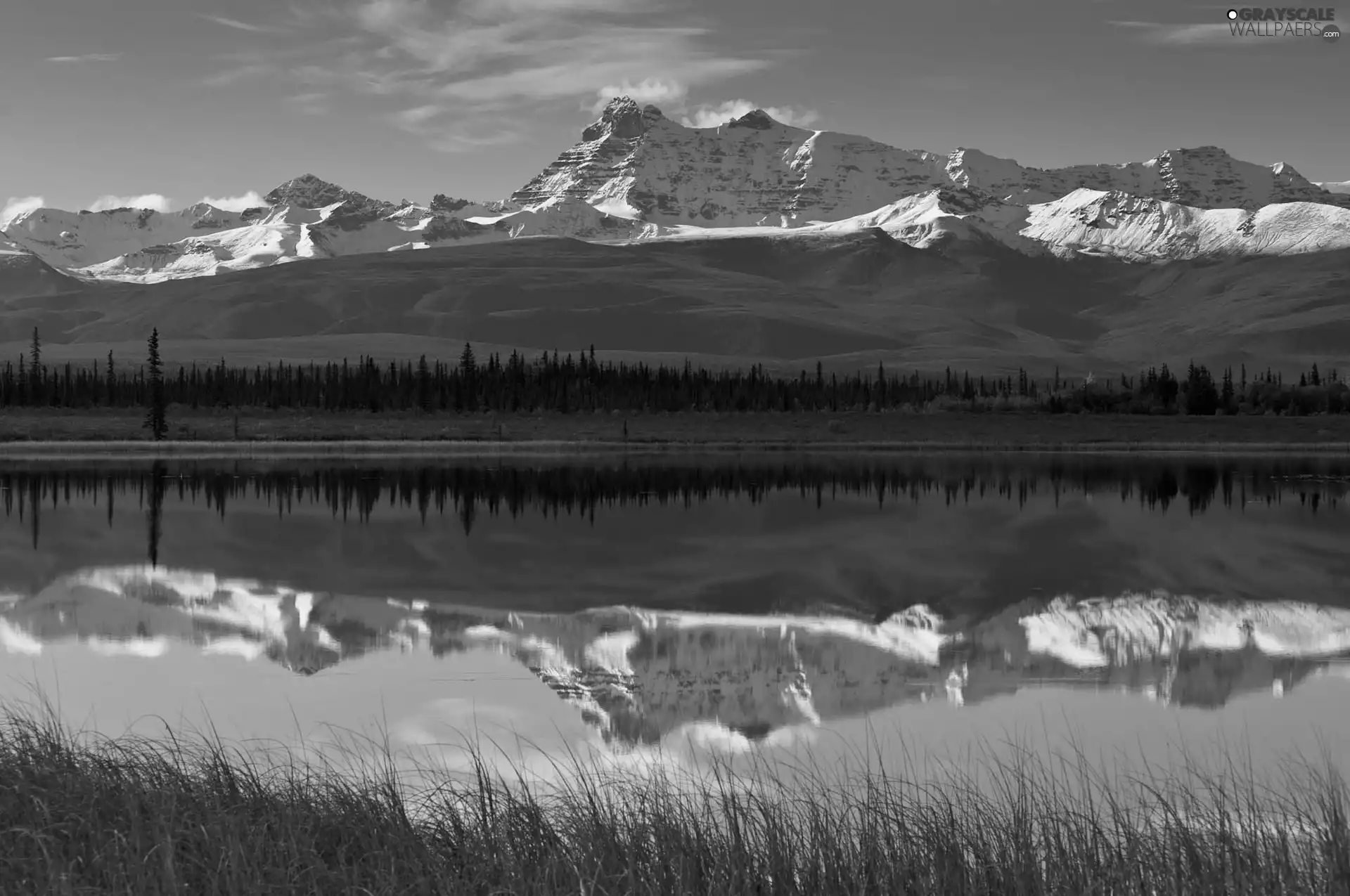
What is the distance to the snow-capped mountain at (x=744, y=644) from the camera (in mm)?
19156

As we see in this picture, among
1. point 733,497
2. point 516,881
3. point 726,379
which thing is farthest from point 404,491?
point 726,379

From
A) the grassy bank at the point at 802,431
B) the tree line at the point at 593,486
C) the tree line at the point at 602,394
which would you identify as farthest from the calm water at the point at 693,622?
the tree line at the point at 602,394

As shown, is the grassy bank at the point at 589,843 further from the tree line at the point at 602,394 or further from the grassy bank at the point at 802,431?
the tree line at the point at 602,394

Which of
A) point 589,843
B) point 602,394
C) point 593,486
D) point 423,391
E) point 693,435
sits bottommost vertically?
point 593,486

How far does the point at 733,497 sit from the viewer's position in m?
55.5

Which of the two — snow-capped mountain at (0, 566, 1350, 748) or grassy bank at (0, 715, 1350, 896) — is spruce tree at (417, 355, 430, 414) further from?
grassy bank at (0, 715, 1350, 896)

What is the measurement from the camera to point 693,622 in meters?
25.7

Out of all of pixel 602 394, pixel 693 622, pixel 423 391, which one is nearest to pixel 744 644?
pixel 693 622

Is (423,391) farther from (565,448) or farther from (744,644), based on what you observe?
(744,644)

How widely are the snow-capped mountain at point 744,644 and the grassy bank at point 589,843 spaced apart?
15.6 feet

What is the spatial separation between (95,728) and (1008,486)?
50418mm

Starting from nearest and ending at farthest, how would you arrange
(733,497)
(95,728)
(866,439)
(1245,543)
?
(95,728), (1245,543), (733,497), (866,439)

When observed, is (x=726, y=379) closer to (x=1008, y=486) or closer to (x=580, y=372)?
(x=580, y=372)

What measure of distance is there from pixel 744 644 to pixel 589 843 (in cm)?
1243
